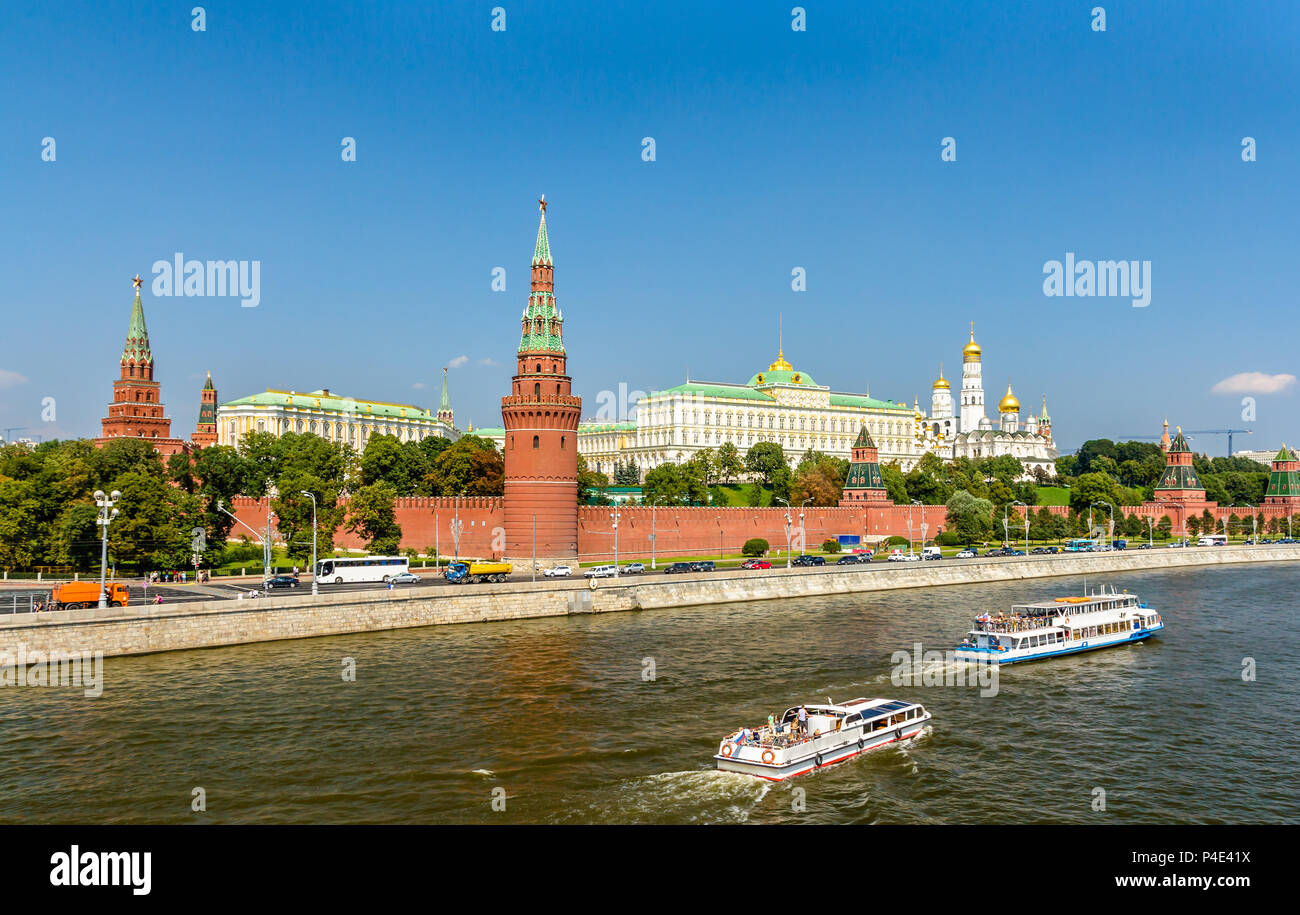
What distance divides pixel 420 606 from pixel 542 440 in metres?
25.2

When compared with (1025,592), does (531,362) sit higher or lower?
higher

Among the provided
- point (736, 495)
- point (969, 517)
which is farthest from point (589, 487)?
point (969, 517)

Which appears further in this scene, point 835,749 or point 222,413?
point 222,413

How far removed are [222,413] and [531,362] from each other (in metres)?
121

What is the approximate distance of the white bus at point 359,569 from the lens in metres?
66.0

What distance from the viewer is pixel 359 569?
6669 cm

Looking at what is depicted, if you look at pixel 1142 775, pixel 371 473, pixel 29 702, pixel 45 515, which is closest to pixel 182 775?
pixel 29 702

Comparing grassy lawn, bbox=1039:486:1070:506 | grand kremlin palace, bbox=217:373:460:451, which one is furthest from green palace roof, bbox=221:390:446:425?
grassy lawn, bbox=1039:486:1070:506

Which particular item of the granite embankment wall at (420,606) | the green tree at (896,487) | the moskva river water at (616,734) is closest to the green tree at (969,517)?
the green tree at (896,487)

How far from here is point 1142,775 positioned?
96.6 ft

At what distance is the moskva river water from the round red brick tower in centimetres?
2438
